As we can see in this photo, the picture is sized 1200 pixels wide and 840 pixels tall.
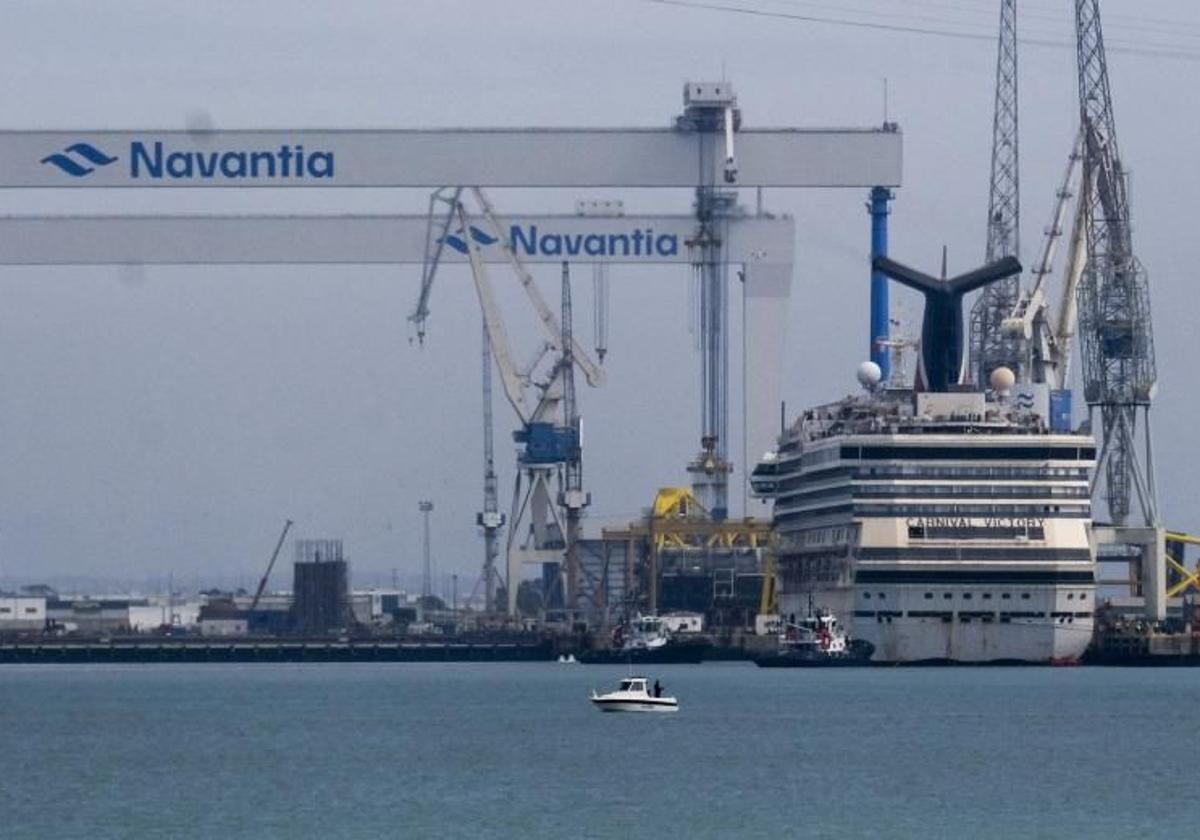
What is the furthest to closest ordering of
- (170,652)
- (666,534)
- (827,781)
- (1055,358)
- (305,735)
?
(170,652) → (666,534) → (1055,358) → (305,735) → (827,781)

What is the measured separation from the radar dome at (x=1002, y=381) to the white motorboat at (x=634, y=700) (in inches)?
1014

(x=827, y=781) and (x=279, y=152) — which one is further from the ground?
(x=279, y=152)

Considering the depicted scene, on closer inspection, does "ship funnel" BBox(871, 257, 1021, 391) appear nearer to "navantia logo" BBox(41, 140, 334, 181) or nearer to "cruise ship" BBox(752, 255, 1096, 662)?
"cruise ship" BBox(752, 255, 1096, 662)

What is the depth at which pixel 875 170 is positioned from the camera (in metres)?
69.9

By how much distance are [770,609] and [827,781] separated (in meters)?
48.6

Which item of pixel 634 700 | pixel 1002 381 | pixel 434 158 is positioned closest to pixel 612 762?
pixel 634 700

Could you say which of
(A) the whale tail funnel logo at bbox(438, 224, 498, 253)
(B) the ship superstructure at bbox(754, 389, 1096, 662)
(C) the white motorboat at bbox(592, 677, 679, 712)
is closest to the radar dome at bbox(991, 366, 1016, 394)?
(B) the ship superstructure at bbox(754, 389, 1096, 662)

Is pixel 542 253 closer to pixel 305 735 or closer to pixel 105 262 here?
pixel 105 262

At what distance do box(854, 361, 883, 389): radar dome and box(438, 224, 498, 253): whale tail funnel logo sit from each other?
1124 centimetres

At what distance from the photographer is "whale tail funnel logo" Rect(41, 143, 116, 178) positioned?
68.6 meters

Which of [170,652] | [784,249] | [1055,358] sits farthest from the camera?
[170,652]

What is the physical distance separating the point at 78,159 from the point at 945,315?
83.6ft

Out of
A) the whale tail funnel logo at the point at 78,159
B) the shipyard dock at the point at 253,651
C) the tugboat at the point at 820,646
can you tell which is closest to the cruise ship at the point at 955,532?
the tugboat at the point at 820,646

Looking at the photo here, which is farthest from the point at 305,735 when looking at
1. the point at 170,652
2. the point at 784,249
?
the point at 170,652
